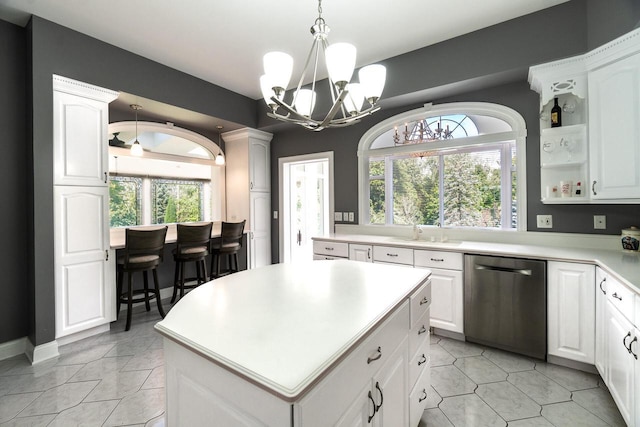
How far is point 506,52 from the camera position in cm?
259

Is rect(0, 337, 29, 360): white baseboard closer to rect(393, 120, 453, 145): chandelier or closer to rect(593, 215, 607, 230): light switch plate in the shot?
rect(393, 120, 453, 145): chandelier

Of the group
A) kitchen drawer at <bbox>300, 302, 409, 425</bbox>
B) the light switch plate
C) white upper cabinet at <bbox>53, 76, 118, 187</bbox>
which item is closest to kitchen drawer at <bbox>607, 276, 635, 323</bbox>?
the light switch plate

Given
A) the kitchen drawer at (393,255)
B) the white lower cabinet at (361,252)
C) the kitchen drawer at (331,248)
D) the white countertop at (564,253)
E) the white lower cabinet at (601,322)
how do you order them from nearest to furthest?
the white countertop at (564,253) → the white lower cabinet at (601,322) → the kitchen drawer at (393,255) → the white lower cabinet at (361,252) → the kitchen drawer at (331,248)

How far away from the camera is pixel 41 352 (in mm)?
2441

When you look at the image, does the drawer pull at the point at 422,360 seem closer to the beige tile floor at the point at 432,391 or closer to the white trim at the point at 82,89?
the beige tile floor at the point at 432,391

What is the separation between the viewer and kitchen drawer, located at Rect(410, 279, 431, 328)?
1483 mm

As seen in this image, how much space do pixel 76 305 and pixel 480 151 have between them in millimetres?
4352

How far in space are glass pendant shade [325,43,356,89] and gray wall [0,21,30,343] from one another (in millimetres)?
2880

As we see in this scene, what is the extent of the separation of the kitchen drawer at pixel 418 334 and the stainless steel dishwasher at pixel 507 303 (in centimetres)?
110

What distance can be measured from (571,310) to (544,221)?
888mm

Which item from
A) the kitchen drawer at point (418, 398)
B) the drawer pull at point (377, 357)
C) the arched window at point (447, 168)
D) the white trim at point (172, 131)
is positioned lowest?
the kitchen drawer at point (418, 398)

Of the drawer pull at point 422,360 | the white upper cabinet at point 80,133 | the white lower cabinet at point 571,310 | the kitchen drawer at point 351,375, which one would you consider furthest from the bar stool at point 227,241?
the white lower cabinet at point 571,310

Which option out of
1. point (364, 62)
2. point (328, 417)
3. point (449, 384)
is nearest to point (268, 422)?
point (328, 417)

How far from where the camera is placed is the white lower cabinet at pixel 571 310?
211 cm
